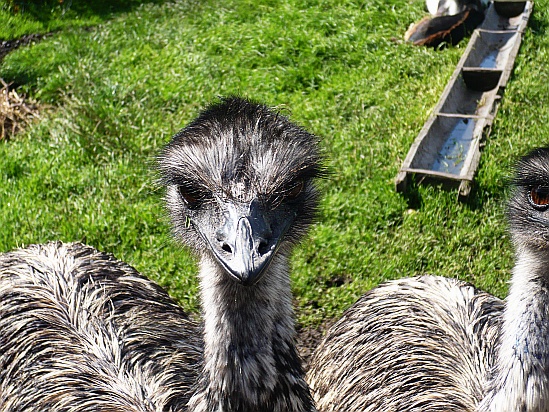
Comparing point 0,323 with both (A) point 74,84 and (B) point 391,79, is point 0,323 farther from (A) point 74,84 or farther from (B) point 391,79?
(B) point 391,79

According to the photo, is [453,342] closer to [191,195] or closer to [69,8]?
[191,195]

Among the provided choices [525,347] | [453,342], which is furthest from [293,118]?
[525,347]

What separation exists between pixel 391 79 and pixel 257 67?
998 millimetres

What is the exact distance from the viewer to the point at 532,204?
91.9 inches

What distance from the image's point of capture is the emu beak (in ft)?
5.79

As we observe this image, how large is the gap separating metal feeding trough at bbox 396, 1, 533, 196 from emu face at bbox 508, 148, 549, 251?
1.97 meters

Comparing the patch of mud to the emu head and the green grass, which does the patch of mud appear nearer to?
the green grass

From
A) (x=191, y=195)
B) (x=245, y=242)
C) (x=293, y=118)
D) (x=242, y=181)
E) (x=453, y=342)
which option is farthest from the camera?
(x=293, y=118)

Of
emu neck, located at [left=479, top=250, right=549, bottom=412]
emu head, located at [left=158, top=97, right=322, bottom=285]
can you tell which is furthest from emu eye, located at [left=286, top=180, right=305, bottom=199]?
emu neck, located at [left=479, top=250, right=549, bottom=412]

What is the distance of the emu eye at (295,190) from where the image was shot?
204cm

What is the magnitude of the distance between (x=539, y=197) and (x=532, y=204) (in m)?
0.04

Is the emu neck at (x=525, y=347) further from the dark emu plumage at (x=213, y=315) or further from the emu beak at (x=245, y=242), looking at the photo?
the emu beak at (x=245, y=242)

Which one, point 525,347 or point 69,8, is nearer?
point 525,347

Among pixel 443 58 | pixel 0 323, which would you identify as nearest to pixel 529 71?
pixel 443 58
